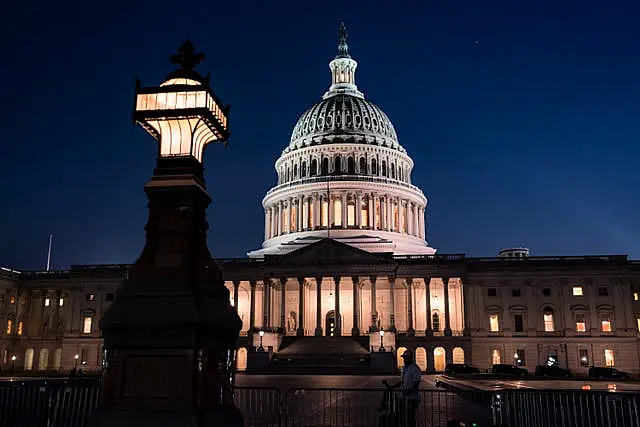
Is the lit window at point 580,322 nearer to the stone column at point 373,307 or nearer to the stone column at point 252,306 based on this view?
the stone column at point 373,307

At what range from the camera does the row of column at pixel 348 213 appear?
111 m

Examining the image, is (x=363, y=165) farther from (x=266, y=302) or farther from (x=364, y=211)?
(x=266, y=302)

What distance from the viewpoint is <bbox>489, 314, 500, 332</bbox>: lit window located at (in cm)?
9031

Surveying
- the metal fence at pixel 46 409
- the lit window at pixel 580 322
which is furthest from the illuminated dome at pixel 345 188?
the metal fence at pixel 46 409

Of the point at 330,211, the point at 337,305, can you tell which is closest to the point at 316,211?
the point at 330,211

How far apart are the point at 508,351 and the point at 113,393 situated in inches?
3280

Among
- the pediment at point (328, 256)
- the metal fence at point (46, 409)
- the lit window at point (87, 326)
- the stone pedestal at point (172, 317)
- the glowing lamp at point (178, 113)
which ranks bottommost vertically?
the metal fence at point (46, 409)

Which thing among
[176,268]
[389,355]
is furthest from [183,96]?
[389,355]

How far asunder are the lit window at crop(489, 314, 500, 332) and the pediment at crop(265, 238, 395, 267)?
1636 centimetres

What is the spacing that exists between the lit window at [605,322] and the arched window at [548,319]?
20.5 ft

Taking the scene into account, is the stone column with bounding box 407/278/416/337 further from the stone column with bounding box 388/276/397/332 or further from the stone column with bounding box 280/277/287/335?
the stone column with bounding box 280/277/287/335

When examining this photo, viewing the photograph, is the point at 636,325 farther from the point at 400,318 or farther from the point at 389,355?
the point at 389,355

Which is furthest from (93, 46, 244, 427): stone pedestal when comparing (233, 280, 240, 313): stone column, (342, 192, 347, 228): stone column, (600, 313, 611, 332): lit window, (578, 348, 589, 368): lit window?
(342, 192, 347, 228): stone column

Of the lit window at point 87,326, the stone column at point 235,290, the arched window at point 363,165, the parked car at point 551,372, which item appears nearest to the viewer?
the parked car at point 551,372
